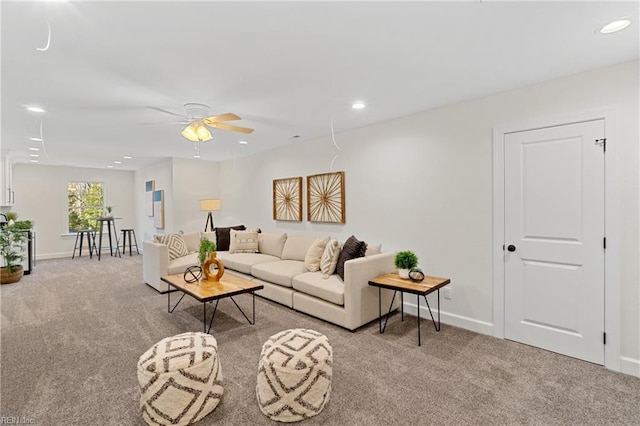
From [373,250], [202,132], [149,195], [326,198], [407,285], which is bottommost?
[407,285]

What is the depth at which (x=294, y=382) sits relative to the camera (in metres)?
A: 1.87

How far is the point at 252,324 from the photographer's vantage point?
3.38 m

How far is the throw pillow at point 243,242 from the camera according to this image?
214 inches

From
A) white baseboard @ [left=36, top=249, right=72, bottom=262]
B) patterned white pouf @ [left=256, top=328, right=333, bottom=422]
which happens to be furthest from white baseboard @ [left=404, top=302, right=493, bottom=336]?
white baseboard @ [left=36, top=249, right=72, bottom=262]

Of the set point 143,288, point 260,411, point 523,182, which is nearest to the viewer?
point 260,411

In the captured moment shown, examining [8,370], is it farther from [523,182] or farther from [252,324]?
[523,182]

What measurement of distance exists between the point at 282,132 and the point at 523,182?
3165 millimetres

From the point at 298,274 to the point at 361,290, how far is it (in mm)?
1031

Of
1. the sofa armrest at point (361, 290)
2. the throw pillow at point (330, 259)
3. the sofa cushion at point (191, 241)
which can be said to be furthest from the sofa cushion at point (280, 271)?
the sofa cushion at point (191, 241)

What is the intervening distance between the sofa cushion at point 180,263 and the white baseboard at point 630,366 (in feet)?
16.5

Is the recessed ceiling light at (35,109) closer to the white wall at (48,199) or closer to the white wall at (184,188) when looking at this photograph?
the white wall at (184,188)

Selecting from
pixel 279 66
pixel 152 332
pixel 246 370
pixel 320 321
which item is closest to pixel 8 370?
pixel 152 332

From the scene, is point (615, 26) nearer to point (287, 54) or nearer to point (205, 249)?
point (287, 54)

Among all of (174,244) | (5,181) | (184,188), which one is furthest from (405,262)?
(5,181)
